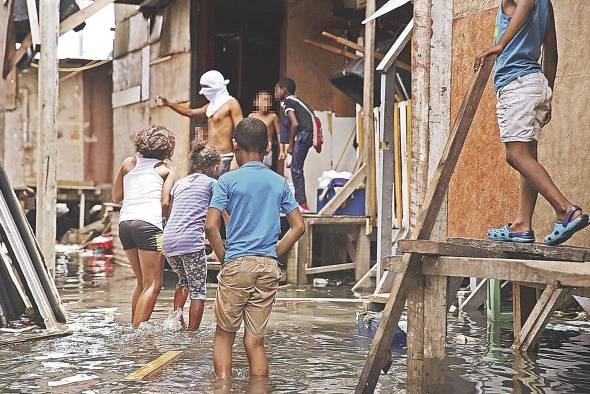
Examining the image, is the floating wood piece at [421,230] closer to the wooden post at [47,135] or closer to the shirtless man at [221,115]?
the wooden post at [47,135]

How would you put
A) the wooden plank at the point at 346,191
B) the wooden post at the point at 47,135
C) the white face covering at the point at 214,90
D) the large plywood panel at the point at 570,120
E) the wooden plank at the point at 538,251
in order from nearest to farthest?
1. the wooden plank at the point at 538,251
2. the large plywood panel at the point at 570,120
3. the wooden post at the point at 47,135
4. the white face covering at the point at 214,90
5. the wooden plank at the point at 346,191

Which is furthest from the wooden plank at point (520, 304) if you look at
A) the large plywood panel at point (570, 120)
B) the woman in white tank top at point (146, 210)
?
the woman in white tank top at point (146, 210)

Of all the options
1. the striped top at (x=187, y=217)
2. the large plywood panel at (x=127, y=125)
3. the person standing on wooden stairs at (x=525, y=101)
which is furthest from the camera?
the large plywood panel at (x=127, y=125)

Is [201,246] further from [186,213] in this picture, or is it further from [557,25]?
[557,25]

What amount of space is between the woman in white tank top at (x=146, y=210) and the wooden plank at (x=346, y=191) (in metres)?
4.70

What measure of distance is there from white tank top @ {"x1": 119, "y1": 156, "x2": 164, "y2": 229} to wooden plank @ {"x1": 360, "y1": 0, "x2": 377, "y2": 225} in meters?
4.68

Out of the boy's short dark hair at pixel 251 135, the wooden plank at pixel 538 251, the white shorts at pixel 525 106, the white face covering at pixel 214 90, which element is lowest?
the wooden plank at pixel 538 251

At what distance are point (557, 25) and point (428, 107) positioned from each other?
1450 mm

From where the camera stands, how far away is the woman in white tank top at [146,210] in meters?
8.21

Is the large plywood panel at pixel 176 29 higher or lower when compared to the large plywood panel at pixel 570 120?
higher

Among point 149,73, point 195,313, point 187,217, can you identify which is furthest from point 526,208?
point 149,73

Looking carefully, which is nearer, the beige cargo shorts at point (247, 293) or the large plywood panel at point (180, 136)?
the beige cargo shorts at point (247, 293)

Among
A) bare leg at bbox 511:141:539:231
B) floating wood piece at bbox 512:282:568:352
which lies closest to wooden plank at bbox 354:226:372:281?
floating wood piece at bbox 512:282:568:352

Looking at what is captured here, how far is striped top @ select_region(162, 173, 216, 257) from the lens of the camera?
8.13 metres
